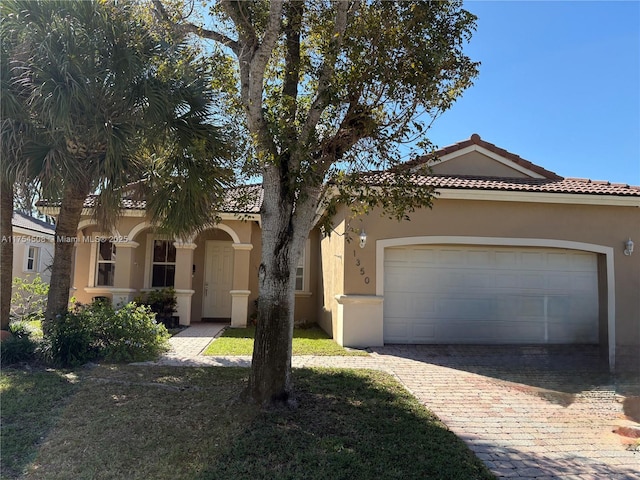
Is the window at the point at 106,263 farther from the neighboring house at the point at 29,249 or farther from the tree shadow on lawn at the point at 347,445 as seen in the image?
the tree shadow on lawn at the point at 347,445

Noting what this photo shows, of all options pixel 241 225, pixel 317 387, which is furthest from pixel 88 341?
pixel 241 225

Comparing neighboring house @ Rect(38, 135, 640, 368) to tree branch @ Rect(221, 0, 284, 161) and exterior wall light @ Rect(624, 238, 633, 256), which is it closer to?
exterior wall light @ Rect(624, 238, 633, 256)

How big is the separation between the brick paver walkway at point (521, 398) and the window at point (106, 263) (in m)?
4.60

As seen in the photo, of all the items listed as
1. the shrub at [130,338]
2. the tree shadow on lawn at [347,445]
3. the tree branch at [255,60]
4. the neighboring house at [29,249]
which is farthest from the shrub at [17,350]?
the neighboring house at [29,249]

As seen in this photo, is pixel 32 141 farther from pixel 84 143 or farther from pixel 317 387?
pixel 317 387

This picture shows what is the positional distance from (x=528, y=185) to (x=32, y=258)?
2029 cm

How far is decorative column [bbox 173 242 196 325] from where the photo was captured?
1353 centimetres

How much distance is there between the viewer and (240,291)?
1356 centimetres

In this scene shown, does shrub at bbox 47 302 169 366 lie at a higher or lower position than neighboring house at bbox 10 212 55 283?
lower

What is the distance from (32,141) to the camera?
7.29 m

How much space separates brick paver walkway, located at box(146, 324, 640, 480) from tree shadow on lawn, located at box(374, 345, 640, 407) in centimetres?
2

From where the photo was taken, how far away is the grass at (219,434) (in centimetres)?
409

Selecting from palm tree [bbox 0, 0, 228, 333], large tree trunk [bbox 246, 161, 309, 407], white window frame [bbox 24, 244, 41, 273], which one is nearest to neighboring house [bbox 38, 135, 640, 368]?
palm tree [bbox 0, 0, 228, 333]

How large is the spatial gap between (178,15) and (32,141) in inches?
132
